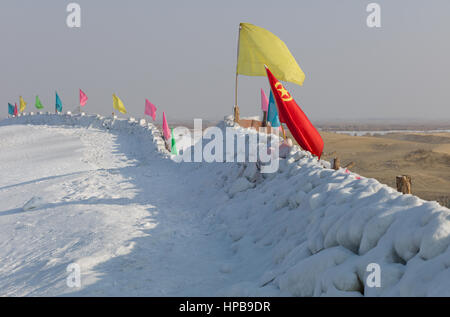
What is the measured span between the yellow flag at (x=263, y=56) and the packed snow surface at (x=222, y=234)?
2299 millimetres

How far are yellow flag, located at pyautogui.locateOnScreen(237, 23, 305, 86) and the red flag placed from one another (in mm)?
2243

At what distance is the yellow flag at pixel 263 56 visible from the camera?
8680 mm

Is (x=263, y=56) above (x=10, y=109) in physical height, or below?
above

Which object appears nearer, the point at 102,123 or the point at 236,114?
the point at 236,114

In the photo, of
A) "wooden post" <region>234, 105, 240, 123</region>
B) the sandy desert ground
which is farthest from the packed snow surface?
the sandy desert ground

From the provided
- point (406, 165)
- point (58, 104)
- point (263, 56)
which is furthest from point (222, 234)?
point (58, 104)

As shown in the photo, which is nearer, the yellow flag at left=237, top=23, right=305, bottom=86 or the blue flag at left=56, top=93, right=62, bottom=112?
the yellow flag at left=237, top=23, right=305, bottom=86

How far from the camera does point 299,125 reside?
248 inches

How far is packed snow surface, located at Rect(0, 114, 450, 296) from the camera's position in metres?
3.00

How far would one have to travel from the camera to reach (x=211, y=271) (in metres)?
4.93

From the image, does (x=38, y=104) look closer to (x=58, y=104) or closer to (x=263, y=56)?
→ (x=58, y=104)

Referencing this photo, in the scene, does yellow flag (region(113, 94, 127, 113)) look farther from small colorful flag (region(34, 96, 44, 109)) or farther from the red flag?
the red flag

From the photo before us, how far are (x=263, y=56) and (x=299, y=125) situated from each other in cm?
365

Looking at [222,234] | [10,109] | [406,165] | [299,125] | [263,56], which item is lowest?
[406,165]
